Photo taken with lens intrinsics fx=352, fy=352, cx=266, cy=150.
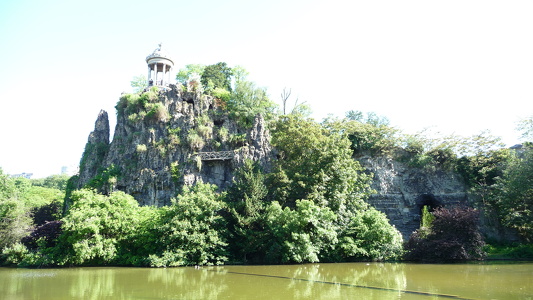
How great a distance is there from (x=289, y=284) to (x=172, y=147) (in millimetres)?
22727

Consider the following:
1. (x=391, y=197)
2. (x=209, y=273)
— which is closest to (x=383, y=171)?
(x=391, y=197)

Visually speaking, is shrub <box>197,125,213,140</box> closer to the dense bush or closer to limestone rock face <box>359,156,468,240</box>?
limestone rock face <box>359,156,468,240</box>

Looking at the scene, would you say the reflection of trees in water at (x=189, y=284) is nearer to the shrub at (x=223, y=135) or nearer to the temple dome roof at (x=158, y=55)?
the shrub at (x=223, y=135)

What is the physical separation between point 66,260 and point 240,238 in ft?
35.5

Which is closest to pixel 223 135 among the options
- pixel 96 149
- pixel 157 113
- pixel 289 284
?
pixel 157 113

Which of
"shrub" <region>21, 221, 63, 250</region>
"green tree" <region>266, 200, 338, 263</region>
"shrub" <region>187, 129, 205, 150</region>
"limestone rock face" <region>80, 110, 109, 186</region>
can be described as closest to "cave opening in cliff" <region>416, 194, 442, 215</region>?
"green tree" <region>266, 200, 338, 263</region>

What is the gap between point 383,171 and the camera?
33.0 metres

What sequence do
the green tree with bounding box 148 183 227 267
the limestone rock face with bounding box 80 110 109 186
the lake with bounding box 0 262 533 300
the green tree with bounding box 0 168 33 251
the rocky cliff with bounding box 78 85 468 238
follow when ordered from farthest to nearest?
the limestone rock face with bounding box 80 110 109 186 < the rocky cliff with bounding box 78 85 468 238 < the green tree with bounding box 0 168 33 251 < the green tree with bounding box 148 183 227 267 < the lake with bounding box 0 262 533 300

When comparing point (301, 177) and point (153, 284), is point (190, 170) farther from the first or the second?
point (153, 284)

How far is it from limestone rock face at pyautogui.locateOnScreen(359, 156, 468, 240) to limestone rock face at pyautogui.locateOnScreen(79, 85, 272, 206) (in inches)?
419

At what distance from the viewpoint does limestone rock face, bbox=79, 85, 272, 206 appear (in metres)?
32.1

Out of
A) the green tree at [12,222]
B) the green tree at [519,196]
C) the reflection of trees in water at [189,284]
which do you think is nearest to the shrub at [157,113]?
the green tree at [12,222]

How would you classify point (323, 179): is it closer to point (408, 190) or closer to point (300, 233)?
point (300, 233)

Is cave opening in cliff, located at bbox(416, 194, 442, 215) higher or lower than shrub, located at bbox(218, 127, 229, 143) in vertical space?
lower
